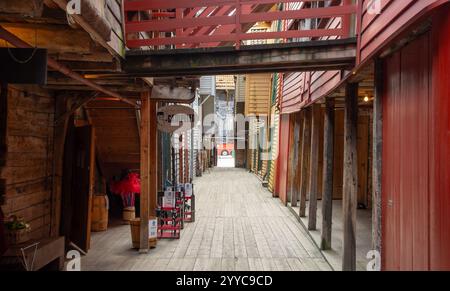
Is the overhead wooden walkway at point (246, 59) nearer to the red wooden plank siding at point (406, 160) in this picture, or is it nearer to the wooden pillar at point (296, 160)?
the red wooden plank siding at point (406, 160)

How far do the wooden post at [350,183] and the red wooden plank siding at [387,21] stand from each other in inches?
32.8

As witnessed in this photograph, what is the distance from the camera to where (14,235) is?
4918 mm

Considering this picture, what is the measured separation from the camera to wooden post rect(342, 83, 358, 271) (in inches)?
195

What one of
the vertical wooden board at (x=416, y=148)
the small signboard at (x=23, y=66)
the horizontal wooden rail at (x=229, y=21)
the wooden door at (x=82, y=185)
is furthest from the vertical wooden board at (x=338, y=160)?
the small signboard at (x=23, y=66)

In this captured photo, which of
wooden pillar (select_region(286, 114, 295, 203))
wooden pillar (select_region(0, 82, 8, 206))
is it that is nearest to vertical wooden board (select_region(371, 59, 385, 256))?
wooden pillar (select_region(0, 82, 8, 206))

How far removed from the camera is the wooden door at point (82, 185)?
22.5ft

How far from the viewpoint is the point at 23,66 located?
130 inches

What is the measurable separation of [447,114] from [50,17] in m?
3.21

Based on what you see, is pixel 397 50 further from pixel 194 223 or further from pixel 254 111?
pixel 254 111

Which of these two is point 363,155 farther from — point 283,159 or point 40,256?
point 40,256

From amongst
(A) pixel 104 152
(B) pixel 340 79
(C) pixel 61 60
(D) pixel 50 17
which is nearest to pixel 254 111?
(A) pixel 104 152

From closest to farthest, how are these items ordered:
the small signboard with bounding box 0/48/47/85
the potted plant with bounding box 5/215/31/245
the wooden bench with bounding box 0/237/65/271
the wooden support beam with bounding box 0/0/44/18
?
the wooden support beam with bounding box 0/0/44/18 → the small signboard with bounding box 0/48/47/85 → the wooden bench with bounding box 0/237/65/271 → the potted plant with bounding box 5/215/31/245

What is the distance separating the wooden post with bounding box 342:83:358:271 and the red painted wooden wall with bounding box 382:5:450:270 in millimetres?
1078

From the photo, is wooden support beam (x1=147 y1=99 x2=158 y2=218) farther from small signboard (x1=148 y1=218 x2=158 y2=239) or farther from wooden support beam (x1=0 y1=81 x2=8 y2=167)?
wooden support beam (x1=0 y1=81 x2=8 y2=167)
